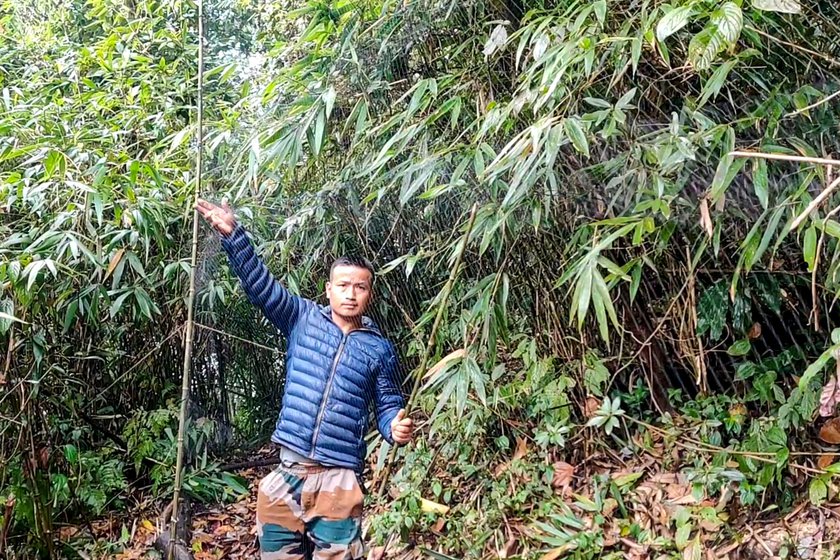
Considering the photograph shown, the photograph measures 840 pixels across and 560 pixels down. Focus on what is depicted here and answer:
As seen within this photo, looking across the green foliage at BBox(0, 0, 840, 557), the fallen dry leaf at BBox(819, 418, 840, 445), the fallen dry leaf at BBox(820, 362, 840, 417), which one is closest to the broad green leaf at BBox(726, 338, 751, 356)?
the green foliage at BBox(0, 0, 840, 557)

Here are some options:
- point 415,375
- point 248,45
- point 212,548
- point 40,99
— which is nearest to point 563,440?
point 415,375

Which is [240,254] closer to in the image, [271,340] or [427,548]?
[271,340]

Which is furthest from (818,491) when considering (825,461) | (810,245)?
(810,245)

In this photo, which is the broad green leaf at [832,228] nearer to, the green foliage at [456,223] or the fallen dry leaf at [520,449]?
the green foliage at [456,223]

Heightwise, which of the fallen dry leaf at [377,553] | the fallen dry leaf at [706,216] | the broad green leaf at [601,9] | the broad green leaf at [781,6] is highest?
the broad green leaf at [601,9]

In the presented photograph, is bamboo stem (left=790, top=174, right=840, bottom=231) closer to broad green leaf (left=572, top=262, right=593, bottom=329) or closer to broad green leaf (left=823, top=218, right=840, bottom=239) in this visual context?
broad green leaf (left=823, top=218, right=840, bottom=239)

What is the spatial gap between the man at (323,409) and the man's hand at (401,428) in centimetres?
1

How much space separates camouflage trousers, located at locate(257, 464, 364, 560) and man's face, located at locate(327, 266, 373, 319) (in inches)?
11.9

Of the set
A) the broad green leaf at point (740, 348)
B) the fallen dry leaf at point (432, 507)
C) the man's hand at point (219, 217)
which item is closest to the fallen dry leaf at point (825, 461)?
the broad green leaf at point (740, 348)

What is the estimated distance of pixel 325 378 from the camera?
125 centimetres

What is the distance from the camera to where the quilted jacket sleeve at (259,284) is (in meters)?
1.25

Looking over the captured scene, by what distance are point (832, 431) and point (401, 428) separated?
930 mm

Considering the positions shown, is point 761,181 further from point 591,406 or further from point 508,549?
point 508,549

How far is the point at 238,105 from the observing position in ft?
5.92
